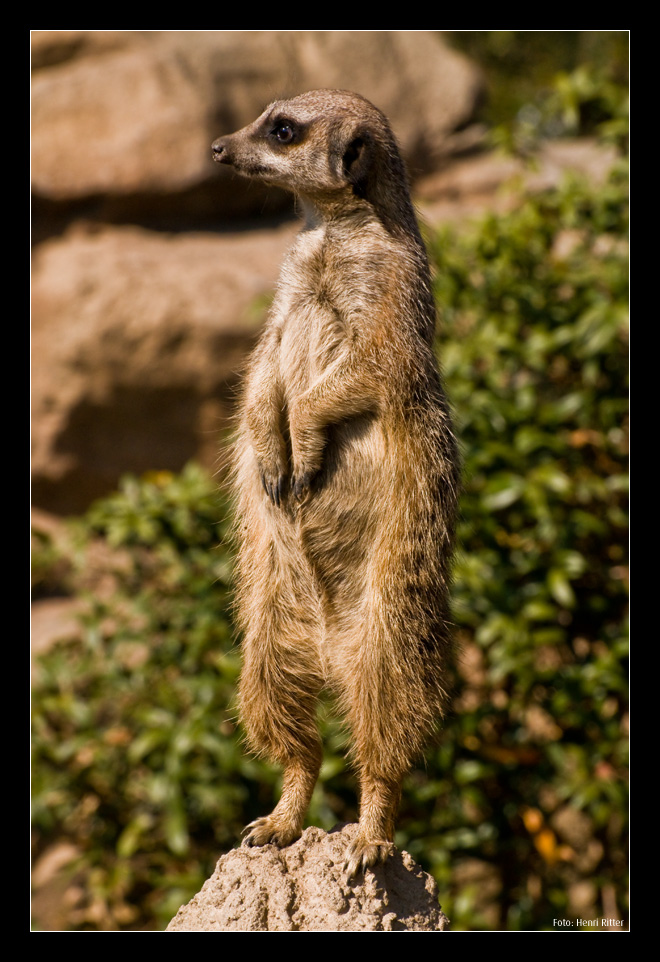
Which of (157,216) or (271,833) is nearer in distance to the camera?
(271,833)

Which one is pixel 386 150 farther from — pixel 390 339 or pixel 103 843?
pixel 103 843

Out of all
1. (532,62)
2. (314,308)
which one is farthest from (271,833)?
(532,62)

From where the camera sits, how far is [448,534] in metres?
2.53

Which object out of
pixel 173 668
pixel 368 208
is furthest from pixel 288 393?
pixel 173 668

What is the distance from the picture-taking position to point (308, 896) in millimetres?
2439

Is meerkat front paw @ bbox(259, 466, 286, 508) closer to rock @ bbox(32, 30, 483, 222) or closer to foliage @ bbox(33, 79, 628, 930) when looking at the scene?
foliage @ bbox(33, 79, 628, 930)

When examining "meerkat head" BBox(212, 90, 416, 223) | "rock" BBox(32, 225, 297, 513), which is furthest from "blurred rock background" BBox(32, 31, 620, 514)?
"meerkat head" BBox(212, 90, 416, 223)

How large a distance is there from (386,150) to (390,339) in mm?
552

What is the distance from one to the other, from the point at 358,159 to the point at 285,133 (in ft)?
0.69

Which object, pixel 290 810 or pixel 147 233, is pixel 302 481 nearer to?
pixel 290 810

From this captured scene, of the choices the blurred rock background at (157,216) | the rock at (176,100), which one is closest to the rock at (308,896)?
the blurred rock background at (157,216)

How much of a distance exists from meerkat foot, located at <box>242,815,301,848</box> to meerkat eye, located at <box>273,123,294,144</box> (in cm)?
184

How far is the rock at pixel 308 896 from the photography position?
2.40 metres

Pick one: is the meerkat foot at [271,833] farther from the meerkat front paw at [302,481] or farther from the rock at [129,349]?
the rock at [129,349]
